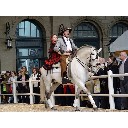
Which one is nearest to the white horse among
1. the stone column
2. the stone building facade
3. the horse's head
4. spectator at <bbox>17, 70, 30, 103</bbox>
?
the horse's head

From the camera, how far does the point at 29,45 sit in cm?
1109

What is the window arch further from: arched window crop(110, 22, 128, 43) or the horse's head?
the horse's head

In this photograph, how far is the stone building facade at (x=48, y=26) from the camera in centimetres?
1120

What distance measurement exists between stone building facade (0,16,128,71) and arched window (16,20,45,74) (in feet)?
0.29

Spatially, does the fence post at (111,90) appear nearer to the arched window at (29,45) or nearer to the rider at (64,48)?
the rider at (64,48)

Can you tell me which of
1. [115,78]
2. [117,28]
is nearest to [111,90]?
[115,78]

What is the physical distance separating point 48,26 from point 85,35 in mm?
2310

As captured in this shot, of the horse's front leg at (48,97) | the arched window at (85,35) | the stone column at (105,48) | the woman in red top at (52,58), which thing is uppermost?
the arched window at (85,35)

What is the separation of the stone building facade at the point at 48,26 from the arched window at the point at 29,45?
90 mm

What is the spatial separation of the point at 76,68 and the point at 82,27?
184 inches

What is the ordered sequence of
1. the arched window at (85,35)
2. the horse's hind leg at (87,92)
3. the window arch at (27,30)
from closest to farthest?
the horse's hind leg at (87,92) < the arched window at (85,35) < the window arch at (27,30)

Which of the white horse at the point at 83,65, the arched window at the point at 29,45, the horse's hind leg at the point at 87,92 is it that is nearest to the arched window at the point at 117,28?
the arched window at the point at 29,45

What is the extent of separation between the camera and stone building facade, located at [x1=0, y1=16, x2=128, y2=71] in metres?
11.2

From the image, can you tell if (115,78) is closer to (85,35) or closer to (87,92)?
(87,92)
